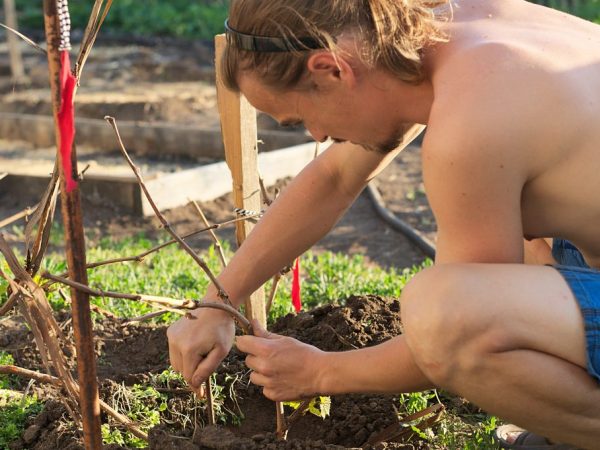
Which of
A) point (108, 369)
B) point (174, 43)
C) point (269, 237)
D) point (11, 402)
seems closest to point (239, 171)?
point (269, 237)

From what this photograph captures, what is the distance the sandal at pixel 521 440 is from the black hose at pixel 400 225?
7.05 feet

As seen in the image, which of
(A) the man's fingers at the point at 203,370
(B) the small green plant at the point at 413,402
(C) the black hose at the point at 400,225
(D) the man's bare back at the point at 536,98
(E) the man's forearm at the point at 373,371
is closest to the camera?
(D) the man's bare back at the point at 536,98

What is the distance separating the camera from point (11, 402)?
2.78m

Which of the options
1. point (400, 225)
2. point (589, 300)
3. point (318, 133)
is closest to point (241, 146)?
point (318, 133)

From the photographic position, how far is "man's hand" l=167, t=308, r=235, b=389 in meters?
2.38

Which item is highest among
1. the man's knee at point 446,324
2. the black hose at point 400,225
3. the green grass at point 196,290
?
the man's knee at point 446,324

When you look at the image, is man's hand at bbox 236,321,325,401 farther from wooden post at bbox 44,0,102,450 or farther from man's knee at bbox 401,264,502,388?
wooden post at bbox 44,0,102,450

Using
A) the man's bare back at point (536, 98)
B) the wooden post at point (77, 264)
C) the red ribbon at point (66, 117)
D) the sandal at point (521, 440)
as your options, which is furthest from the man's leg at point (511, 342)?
the red ribbon at point (66, 117)

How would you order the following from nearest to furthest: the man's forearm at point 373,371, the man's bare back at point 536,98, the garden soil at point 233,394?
the man's bare back at point 536,98 < the man's forearm at point 373,371 < the garden soil at point 233,394

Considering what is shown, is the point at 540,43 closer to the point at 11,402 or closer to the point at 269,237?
the point at 269,237

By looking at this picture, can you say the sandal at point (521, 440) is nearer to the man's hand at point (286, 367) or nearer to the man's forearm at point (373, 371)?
the man's forearm at point (373, 371)

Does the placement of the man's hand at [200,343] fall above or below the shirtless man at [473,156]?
below

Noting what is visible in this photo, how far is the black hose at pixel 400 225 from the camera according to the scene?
16.2 feet

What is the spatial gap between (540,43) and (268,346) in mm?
977
